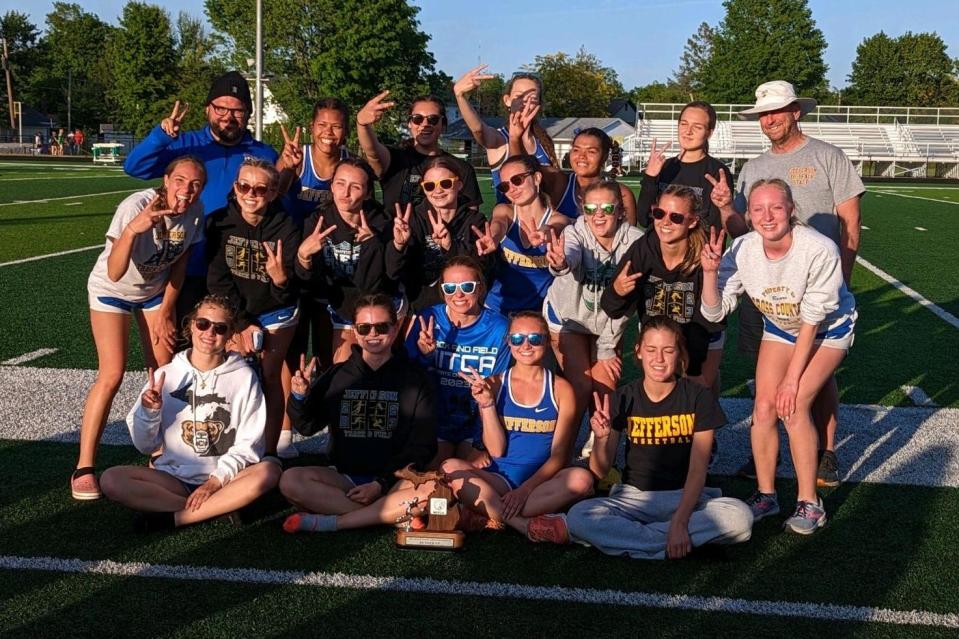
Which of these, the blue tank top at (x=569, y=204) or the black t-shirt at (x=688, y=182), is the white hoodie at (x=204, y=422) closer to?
the blue tank top at (x=569, y=204)

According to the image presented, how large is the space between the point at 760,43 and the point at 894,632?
77217 millimetres

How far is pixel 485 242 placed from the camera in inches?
208

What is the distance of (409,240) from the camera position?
539 centimetres

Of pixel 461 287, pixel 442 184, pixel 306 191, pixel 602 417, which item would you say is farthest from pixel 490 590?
pixel 306 191

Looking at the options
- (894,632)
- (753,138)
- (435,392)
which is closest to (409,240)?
(435,392)

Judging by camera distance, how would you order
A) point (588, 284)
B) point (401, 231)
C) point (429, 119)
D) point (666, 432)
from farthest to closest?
point (429, 119)
point (588, 284)
point (401, 231)
point (666, 432)

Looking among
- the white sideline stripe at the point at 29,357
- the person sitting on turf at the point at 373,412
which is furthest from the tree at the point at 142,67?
the person sitting on turf at the point at 373,412

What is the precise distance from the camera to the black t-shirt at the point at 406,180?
20.1ft

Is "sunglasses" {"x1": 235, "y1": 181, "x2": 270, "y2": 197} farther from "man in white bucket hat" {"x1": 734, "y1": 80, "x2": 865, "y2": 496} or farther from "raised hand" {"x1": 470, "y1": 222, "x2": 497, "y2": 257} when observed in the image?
"man in white bucket hat" {"x1": 734, "y1": 80, "x2": 865, "y2": 496}

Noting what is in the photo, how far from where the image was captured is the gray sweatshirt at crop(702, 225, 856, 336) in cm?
461

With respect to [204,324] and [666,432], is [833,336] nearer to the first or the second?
[666,432]

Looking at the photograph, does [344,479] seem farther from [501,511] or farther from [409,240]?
[409,240]

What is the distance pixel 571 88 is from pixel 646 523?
89.9 metres

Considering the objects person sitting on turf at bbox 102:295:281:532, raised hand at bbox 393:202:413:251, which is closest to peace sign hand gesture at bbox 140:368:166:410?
person sitting on turf at bbox 102:295:281:532
